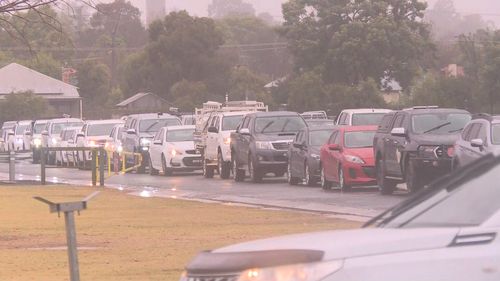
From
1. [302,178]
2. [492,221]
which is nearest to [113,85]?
[302,178]

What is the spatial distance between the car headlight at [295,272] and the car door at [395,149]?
17.8 meters

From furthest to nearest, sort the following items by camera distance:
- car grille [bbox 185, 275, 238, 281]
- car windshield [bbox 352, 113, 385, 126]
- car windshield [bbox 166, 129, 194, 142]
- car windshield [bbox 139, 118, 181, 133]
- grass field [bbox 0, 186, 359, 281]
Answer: car windshield [bbox 139, 118, 181, 133] → car windshield [bbox 166, 129, 194, 142] → car windshield [bbox 352, 113, 385, 126] → grass field [bbox 0, 186, 359, 281] → car grille [bbox 185, 275, 238, 281]

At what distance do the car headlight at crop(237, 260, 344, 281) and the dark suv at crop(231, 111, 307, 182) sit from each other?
2512 centimetres

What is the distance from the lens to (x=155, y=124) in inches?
1639

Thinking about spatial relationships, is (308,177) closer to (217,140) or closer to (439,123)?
(439,123)

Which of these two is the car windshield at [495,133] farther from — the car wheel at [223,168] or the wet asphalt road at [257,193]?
the car wheel at [223,168]

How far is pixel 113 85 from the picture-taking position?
103 metres

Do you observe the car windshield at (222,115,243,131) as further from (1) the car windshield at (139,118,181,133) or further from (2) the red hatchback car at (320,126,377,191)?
(2) the red hatchback car at (320,126,377,191)

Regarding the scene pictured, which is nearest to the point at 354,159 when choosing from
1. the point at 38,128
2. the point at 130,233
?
the point at 130,233

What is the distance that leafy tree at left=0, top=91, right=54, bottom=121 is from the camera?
82.7m

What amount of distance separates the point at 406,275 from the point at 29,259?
888 centimetres

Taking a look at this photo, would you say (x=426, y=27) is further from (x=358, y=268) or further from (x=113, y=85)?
(x=358, y=268)

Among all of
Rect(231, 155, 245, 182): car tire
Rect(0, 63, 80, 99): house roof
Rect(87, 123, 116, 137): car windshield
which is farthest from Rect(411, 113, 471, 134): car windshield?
Rect(0, 63, 80, 99): house roof

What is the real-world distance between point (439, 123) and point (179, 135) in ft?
52.8
